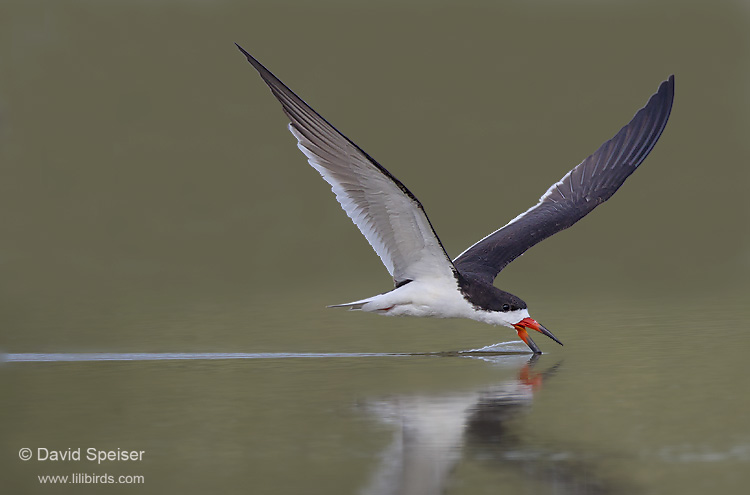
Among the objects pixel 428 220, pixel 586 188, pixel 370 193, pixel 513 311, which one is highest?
pixel 586 188

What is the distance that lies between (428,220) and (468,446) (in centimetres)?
233

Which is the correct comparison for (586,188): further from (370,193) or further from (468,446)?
(468,446)

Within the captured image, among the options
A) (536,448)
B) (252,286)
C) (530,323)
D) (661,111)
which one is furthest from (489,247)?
(252,286)

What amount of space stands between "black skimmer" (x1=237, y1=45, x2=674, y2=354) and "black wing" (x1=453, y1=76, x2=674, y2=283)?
1cm

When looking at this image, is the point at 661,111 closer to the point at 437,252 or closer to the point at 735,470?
the point at 437,252

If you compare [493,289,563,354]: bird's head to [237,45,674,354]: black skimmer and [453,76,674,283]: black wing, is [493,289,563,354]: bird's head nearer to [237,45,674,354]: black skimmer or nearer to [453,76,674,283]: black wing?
[237,45,674,354]: black skimmer

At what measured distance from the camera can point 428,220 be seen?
31.1ft

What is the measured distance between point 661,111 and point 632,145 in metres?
0.48

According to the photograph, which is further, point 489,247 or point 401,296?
point 489,247

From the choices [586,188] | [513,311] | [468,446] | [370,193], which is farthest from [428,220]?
[586,188]

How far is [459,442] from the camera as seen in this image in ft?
25.6

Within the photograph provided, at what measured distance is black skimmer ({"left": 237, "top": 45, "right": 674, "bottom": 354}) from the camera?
31.1 feet

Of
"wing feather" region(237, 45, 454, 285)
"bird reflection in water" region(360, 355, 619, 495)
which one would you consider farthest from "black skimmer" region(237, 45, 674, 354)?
"bird reflection in water" region(360, 355, 619, 495)

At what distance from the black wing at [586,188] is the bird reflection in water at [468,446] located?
2.76 meters
